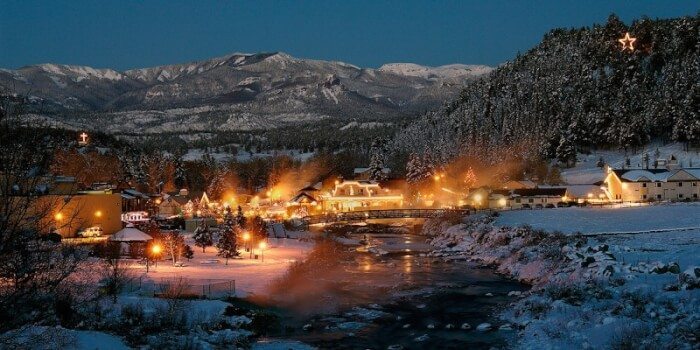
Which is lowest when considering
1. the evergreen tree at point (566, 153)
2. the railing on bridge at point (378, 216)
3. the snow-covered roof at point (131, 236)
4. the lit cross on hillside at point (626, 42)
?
the snow-covered roof at point (131, 236)

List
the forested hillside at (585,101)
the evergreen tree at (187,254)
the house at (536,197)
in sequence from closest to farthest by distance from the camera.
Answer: the evergreen tree at (187,254)
the house at (536,197)
the forested hillside at (585,101)

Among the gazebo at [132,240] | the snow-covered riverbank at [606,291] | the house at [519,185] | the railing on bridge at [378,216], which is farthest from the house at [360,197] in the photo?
the gazebo at [132,240]

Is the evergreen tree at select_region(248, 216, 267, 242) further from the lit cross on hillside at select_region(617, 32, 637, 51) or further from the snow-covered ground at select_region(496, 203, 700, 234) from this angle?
the lit cross on hillside at select_region(617, 32, 637, 51)

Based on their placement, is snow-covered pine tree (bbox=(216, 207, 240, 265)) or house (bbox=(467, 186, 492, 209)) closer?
snow-covered pine tree (bbox=(216, 207, 240, 265))

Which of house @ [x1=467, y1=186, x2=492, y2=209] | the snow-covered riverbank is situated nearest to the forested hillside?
house @ [x1=467, y1=186, x2=492, y2=209]

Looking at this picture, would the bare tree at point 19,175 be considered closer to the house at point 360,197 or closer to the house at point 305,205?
the house at point 305,205

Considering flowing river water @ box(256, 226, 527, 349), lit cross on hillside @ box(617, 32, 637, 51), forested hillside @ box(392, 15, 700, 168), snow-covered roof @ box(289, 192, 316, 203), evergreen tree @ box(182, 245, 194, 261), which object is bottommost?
flowing river water @ box(256, 226, 527, 349)
